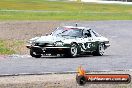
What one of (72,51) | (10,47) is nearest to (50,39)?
(72,51)

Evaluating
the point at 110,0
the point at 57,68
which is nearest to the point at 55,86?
the point at 57,68

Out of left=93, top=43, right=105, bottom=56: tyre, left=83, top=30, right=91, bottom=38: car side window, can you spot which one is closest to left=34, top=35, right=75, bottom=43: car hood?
left=83, top=30, right=91, bottom=38: car side window

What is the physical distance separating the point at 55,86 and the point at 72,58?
7974mm

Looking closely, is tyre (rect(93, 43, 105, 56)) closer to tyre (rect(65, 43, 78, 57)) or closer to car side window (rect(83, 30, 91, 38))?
car side window (rect(83, 30, 91, 38))

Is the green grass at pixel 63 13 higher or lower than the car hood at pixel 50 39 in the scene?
lower

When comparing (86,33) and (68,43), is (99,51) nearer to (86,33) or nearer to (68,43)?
(86,33)

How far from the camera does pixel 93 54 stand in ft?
78.0

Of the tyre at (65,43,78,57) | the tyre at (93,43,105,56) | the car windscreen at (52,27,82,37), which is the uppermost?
the car windscreen at (52,27,82,37)

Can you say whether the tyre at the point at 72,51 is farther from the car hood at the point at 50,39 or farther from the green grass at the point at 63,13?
the green grass at the point at 63,13

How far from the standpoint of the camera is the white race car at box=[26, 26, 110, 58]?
70.4 feet

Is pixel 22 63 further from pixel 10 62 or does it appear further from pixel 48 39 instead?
pixel 48 39

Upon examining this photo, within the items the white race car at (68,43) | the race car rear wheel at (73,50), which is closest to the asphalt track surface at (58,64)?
the white race car at (68,43)

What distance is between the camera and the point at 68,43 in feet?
71.4

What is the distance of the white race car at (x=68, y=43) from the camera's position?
2147cm
